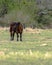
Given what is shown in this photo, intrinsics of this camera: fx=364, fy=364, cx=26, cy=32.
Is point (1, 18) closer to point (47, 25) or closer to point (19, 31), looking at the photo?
point (47, 25)

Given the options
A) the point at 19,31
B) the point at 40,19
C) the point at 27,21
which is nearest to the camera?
the point at 19,31

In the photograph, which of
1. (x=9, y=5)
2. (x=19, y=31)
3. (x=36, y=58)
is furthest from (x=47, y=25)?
(x=36, y=58)

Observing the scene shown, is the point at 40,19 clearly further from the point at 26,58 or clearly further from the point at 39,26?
the point at 26,58

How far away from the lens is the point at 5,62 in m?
13.5

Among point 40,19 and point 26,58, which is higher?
point 26,58

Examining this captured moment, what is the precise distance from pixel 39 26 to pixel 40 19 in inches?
185

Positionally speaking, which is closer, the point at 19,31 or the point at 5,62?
the point at 5,62

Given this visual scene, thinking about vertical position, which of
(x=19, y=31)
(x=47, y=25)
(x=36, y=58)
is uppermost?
(x=36, y=58)

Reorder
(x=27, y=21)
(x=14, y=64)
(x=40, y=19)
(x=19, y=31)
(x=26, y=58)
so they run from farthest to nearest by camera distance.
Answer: (x=40, y=19) < (x=27, y=21) < (x=19, y=31) < (x=26, y=58) < (x=14, y=64)

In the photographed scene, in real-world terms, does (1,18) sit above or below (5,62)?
below

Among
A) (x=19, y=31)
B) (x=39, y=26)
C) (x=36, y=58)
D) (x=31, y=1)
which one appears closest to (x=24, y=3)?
(x=31, y=1)

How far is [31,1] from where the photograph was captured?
58.1 meters

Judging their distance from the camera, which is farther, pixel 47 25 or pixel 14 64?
pixel 47 25

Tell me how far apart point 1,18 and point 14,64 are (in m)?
45.9
